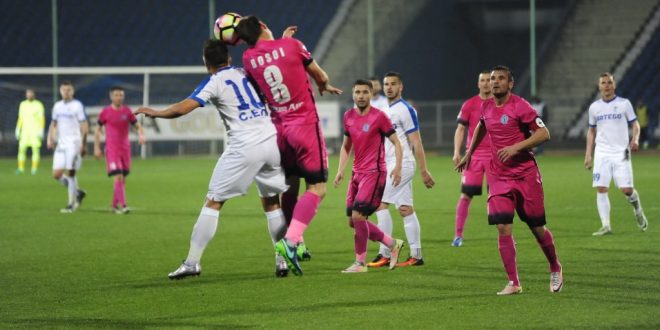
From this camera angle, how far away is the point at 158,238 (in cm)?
1374

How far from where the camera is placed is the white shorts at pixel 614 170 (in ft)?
44.8

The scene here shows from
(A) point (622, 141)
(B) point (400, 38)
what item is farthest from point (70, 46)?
(A) point (622, 141)

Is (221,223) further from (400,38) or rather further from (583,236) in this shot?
(400,38)

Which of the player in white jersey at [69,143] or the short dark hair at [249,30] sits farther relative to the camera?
the player in white jersey at [69,143]

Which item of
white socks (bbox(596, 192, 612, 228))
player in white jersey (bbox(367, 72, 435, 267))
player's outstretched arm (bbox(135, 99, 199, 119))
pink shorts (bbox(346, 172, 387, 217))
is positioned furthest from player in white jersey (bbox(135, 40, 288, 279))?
white socks (bbox(596, 192, 612, 228))

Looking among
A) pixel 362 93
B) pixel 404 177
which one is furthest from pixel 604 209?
pixel 362 93

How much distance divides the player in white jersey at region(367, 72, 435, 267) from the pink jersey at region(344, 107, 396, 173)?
443mm

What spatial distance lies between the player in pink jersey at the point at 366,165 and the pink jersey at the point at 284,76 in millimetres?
925

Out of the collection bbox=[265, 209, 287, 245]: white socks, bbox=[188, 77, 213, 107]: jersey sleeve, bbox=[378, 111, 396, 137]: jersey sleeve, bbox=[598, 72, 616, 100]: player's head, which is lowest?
bbox=[265, 209, 287, 245]: white socks

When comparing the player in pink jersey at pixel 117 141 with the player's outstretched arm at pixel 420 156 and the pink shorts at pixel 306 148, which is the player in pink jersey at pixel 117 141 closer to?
the player's outstretched arm at pixel 420 156

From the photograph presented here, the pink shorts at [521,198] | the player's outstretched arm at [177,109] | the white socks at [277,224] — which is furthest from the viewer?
the white socks at [277,224]

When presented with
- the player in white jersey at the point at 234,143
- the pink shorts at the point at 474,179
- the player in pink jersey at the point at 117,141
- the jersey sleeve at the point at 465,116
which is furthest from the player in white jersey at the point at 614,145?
the player in pink jersey at the point at 117,141

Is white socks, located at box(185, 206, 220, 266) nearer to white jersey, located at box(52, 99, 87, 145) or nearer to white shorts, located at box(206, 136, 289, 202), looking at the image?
white shorts, located at box(206, 136, 289, 202)

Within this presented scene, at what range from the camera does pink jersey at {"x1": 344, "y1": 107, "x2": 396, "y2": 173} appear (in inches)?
401
